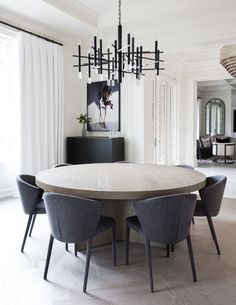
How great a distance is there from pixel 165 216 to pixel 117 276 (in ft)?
2.27

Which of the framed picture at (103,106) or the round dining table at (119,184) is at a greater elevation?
the framed picture at (103,106)

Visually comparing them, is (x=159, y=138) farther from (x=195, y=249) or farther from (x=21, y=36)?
(x=195, y=249)

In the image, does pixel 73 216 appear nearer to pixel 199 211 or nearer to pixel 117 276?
pixel 117 276

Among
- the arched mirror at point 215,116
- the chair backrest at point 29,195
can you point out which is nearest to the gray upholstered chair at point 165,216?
the chair backrest at point 29,195

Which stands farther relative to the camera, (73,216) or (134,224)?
(134,224)

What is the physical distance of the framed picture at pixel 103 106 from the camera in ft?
20.1

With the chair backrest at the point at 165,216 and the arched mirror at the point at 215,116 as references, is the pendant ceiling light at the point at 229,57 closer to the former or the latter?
the chair backrest at the point at 165,216

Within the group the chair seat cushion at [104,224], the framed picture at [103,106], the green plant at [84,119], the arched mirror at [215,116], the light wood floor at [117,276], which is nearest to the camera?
the light wood floor at [117,276]

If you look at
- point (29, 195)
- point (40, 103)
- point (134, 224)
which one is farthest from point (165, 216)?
point (40, 103)

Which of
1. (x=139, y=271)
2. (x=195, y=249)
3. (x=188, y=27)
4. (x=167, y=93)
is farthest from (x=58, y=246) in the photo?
(x=167, y=93)

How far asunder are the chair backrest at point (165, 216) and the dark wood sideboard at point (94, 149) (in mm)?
3337

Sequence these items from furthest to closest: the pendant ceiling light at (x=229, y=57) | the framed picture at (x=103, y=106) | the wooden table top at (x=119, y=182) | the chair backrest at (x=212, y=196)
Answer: the framed picture at (x=103, y=106)
the chair backrest at (x=212, y=196)
the wooden table top at (x=119, y=182)
the pendant ceiling light at (x=229, y=57)

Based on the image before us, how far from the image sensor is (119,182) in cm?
264

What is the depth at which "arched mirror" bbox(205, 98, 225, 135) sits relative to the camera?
42.3 feet
